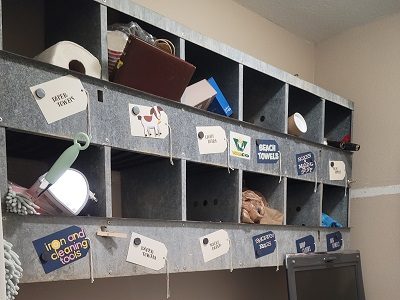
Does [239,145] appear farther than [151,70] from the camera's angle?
Yes

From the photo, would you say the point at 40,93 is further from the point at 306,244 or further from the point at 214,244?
the point at 306,244

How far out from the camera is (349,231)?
1.95 meters

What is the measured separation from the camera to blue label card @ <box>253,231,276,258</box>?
1.42 metres

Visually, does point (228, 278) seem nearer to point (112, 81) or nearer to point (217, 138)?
point (217, 138)

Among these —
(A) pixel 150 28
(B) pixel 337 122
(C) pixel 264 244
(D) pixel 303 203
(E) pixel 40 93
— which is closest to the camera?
(E) pixel 40 93

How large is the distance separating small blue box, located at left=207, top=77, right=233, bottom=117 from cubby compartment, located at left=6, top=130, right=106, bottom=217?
48 centimetres

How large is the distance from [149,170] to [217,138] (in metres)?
0.24

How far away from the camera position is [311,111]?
1884 millimetres

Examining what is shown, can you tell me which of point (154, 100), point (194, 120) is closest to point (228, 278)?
point (194, 120)

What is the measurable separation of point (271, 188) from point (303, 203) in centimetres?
29

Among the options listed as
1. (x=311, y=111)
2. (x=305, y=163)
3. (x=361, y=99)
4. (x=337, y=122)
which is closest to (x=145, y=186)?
(x=305, y=163)

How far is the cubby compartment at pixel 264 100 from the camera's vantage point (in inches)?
63.9

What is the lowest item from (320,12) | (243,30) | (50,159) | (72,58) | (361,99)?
(50,159)

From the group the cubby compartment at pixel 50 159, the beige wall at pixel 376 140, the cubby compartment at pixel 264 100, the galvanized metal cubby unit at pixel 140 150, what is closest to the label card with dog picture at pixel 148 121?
the galvanized metal cubby unit at pixel 140 150
